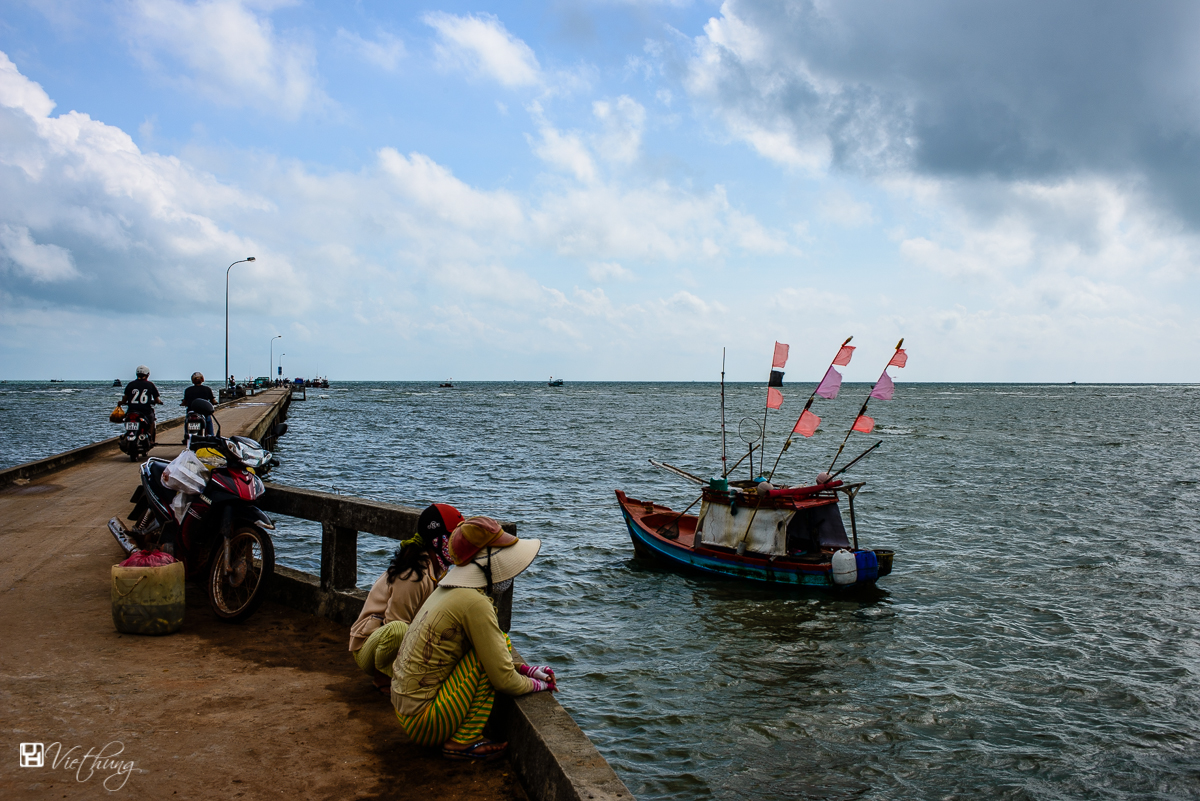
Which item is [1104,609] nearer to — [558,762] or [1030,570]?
[1030,570]

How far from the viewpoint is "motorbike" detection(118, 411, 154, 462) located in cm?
1566

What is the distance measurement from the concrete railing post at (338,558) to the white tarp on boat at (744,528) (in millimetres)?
8958

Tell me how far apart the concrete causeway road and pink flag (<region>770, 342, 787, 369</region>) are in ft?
29.4

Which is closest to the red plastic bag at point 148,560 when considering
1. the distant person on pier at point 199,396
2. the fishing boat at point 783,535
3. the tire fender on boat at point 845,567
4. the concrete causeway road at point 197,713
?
the concrete causeway road at point 197,713

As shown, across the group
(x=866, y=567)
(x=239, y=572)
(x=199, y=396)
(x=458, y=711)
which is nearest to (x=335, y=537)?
(x=239, y=572)

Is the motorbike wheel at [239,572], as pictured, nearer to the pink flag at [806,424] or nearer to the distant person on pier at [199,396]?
the distant person on pier at [199,396]

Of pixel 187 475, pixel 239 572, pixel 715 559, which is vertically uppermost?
pixel 187 475

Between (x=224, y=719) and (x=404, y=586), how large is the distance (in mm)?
1219

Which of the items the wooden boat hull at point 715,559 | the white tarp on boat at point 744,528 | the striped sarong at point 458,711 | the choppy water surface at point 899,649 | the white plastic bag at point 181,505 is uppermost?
the white plastic bag at point 181,505

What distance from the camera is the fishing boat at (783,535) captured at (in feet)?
43.0

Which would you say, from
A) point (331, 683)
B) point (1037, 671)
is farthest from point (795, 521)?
point (331, 683)

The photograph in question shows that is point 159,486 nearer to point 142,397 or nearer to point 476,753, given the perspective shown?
point 476,753

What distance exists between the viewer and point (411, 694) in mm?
3965

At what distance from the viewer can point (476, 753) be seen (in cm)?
402
